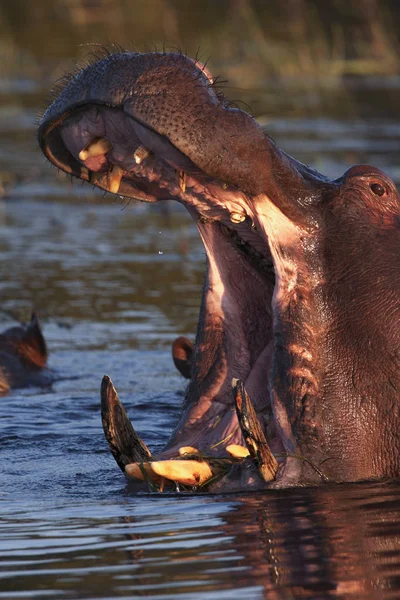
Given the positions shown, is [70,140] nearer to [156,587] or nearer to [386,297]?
[386,297]

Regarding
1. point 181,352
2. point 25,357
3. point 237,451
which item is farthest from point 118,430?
point 25,357

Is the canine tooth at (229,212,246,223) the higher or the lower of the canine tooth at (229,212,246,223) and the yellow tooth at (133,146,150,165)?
the lower

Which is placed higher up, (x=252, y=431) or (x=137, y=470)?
(x=252, y=431)

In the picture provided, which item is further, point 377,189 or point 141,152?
point 377,189

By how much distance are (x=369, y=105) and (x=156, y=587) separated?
45.9 feet

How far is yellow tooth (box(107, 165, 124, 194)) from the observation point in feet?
14.1

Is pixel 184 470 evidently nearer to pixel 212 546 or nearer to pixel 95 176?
pixel 212 546

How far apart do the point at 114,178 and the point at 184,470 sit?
3.05ft

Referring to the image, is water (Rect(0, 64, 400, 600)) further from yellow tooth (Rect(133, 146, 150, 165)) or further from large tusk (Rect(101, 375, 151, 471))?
yellow tooth (Rect(133, 146, 150, 165))

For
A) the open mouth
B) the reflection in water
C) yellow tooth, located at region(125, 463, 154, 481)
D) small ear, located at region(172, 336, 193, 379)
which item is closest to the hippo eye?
the open mouth

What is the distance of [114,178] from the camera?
170 inches

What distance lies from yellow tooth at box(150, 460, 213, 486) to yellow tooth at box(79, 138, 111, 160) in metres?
0.97

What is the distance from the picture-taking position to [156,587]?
3.32 metres

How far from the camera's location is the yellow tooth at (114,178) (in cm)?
431
